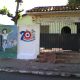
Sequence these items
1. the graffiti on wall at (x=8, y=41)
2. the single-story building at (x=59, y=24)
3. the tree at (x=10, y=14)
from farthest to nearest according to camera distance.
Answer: the tree at (x=10, y=14)
the single-story building at (x=59, y=24)
the graffiti on wall at (x=8, y=41)

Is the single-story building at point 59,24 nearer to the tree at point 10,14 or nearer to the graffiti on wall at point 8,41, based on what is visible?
the graffiti on wall at point 8,41

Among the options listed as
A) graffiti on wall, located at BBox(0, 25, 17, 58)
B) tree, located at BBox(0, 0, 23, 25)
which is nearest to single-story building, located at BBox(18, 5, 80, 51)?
graffiti on wall, located at BBox(0, 25, 17, 58)

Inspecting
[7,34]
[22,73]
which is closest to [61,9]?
[7,34]

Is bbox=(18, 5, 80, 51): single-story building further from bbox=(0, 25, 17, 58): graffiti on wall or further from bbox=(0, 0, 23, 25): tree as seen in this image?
bbox=(0, 0, 23, 25): tree

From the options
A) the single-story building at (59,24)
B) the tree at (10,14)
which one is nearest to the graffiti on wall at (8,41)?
the single-story building at (59,24)

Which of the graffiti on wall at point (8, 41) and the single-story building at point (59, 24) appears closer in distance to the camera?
the graffiti on wall at point (8, 41)

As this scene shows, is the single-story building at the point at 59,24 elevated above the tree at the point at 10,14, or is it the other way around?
the tree at the point at 10,14

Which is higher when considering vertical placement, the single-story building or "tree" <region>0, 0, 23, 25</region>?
"tree" <region>0, 0, 23, 25</region>

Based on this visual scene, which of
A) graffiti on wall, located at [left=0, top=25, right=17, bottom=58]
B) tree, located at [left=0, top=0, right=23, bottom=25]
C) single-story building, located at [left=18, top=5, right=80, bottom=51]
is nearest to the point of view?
graffiti on wall, located at [left=0, top=25, right=17, bottom=58]

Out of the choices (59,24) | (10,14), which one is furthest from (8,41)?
(10,14)

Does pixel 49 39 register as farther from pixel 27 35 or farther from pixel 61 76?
pixel 61 76

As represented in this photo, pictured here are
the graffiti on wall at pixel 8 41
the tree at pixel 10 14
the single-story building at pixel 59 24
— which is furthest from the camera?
the tree at pixel 10 14

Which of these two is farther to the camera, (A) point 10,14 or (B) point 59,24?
(A) point 10,14

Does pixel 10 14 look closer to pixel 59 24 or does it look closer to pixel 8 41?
pixel 59 24
